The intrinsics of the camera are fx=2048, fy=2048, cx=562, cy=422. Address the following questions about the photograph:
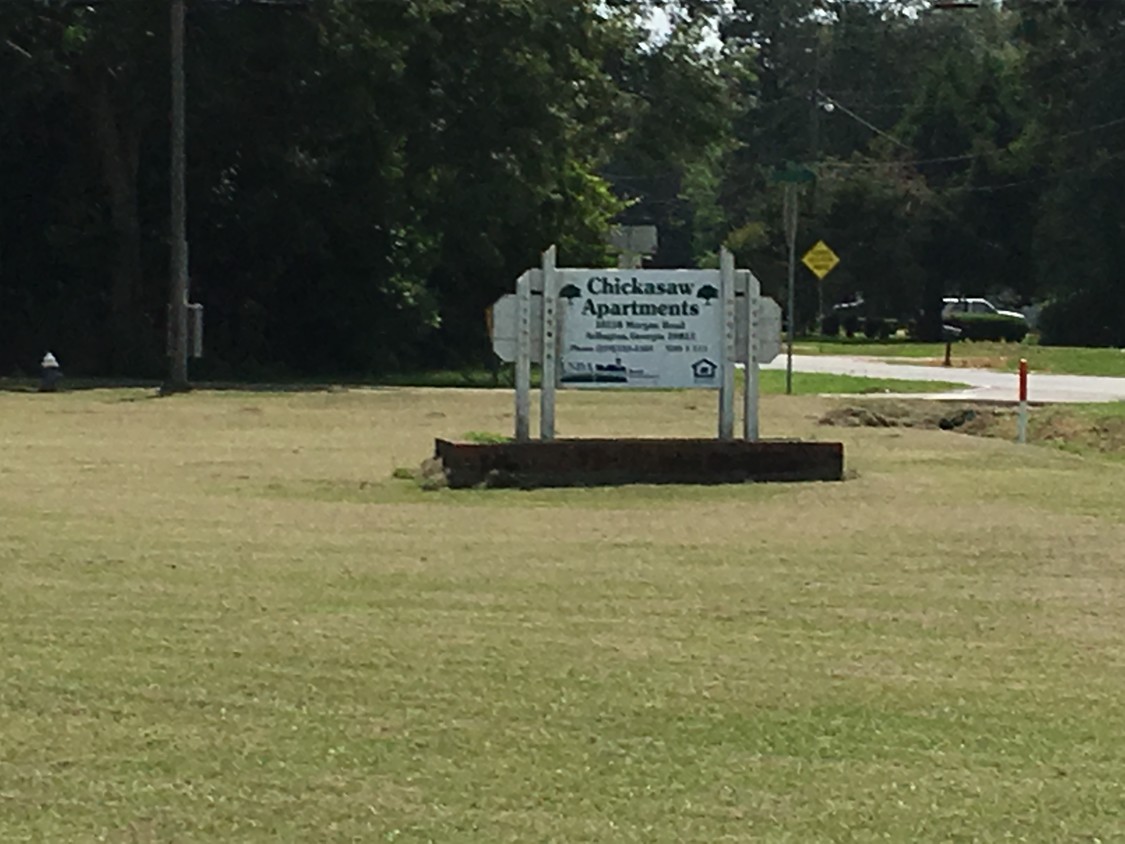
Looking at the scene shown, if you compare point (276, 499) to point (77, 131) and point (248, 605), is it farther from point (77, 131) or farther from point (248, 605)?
point (77, 131)

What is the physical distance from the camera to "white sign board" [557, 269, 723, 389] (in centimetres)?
1847

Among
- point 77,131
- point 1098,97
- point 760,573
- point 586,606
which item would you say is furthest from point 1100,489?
point 1098,97

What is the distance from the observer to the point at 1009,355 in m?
51.2

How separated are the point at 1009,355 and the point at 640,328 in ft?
112

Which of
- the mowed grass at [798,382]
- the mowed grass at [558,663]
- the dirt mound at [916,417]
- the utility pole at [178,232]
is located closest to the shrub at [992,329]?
the mowed grass at [798,382]

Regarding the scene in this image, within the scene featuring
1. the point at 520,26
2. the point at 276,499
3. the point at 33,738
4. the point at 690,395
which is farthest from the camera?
the point at 520,26

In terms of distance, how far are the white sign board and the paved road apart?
8.04 meters

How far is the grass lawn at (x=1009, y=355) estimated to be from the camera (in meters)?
44.4

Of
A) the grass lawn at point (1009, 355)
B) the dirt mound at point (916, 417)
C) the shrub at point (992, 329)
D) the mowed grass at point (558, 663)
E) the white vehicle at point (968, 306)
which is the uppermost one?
the white vehicle at point (968, 306)

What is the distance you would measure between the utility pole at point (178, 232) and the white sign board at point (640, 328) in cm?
1664

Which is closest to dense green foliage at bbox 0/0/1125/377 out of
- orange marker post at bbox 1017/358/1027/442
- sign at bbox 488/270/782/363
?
orange marker post at bbox 1017/358/1027/442

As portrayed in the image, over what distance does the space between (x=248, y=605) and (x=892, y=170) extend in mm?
68802

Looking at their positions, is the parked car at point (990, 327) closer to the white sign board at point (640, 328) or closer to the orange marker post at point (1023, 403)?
the orange marker post at point (1023, 403)

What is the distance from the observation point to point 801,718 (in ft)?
26.5
